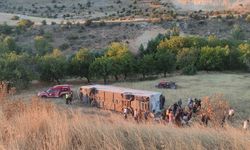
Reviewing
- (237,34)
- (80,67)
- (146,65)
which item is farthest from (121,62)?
(237,34)

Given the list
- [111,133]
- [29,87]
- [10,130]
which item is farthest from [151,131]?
[29,87]

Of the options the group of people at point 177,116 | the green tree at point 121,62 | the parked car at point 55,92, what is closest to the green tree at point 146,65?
the green tree at point 121,62

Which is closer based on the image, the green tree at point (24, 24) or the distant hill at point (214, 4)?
the distant hill at point (214, 4)

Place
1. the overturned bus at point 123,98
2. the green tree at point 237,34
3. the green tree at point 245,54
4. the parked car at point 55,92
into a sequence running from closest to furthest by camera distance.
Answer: the overturned bus at point 123,98, the parked car at point 55,92, the green tree at point 245,54, the green tree at point 237,34

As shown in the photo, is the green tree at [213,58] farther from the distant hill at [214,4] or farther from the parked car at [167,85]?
the parked car at [167,85]

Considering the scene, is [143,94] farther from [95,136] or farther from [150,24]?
[150,24]

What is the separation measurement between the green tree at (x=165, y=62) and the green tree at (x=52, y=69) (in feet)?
33.5

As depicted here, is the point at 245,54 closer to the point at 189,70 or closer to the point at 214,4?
the point at 189,70

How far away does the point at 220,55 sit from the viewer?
57.7 m

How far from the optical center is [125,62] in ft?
177

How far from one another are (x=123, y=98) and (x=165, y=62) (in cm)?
2098

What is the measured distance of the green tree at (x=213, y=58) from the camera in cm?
5731

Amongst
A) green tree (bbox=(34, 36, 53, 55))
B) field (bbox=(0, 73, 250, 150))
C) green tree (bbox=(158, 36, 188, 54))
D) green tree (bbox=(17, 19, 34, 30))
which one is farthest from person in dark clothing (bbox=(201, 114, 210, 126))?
green tree (bbox=(17, 19, 34, 30))

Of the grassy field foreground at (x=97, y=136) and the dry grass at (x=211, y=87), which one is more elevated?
the grassy field foreground at (x=97, y=136)
